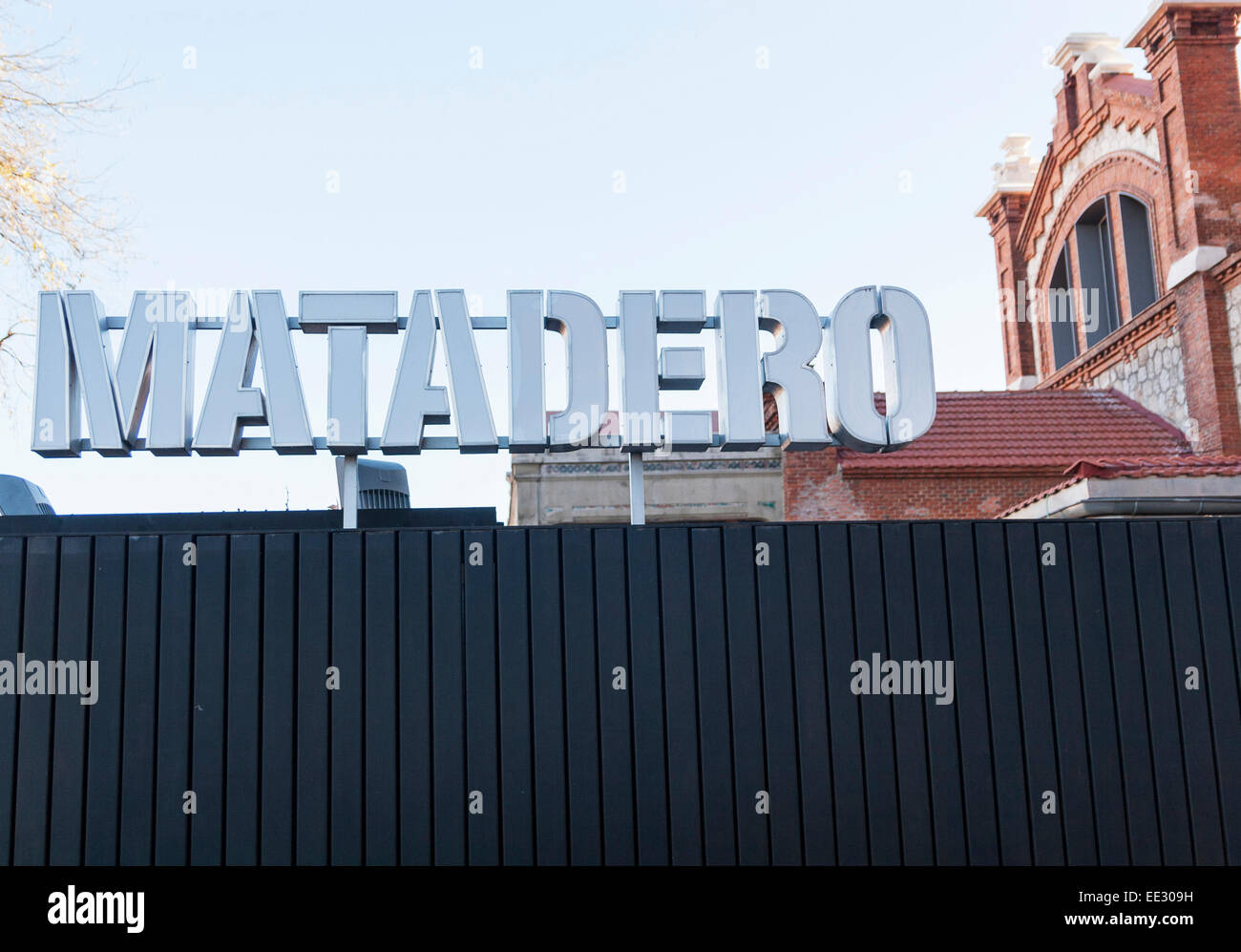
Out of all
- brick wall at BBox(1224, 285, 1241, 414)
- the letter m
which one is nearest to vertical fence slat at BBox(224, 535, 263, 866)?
the letter m

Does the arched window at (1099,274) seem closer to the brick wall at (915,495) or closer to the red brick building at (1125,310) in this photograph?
the red brick building at (1125,310)

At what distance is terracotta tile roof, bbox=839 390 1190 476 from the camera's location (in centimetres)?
1762

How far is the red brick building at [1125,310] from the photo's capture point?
17594mm

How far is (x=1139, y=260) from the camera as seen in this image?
2162cm

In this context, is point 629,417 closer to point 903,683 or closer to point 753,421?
point 753,421

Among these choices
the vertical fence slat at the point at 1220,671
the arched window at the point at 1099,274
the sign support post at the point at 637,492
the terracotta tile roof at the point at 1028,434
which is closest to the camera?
the vertical fence slat at the point at 1220,671

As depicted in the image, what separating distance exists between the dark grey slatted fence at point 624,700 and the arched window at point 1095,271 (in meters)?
16.3

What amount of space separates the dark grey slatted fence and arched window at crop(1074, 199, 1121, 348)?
53.4 feet

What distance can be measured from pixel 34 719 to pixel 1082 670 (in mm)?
7498

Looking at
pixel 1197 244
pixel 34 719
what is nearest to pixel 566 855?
pixel 34 719

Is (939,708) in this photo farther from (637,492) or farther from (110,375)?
(110,375)

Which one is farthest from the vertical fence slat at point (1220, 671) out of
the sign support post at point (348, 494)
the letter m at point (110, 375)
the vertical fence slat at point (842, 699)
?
the letter m at point (110, 375)

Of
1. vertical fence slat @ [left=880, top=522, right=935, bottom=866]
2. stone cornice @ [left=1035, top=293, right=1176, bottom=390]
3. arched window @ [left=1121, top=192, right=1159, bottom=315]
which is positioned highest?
arched window @ [left=1121, top=192, right=1159, bottom=315]

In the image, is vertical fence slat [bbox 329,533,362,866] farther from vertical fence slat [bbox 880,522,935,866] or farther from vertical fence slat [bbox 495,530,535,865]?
vertical fence slat [bbox 880,522,935,866]
